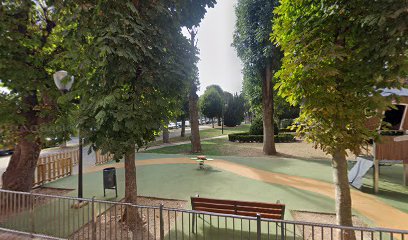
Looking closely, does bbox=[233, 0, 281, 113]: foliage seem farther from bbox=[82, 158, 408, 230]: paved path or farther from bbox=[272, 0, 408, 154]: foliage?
bbox=[272, 0, 408, 154]: foliage

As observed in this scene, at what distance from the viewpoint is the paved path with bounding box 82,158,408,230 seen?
20.1ft

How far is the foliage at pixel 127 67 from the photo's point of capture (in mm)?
4730

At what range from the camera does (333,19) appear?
4000 millimetres

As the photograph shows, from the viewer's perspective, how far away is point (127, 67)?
4.77 m

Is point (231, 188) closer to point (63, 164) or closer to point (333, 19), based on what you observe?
point (333, 19)

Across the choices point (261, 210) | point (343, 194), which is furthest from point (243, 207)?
point (343, 194)

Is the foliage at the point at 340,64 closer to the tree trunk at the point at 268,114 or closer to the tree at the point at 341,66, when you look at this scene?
the tree at the point at 341,66

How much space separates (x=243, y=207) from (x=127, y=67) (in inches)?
167

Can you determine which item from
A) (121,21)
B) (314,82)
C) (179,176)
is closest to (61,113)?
(121,21)

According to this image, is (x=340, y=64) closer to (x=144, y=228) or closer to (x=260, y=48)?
(x=144, y=228)

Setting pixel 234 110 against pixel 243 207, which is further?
pixel 234 110

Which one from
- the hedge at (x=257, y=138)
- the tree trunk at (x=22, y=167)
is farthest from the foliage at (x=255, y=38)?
the tree trunk at (x=22, y=167)

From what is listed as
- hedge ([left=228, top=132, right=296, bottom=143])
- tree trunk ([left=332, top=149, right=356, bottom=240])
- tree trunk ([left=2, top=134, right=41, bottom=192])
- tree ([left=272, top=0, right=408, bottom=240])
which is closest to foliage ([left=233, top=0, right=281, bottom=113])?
hedge ([left=228, top=132, right=296, bottom=143])

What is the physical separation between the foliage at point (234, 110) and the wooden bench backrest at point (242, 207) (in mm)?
40309
